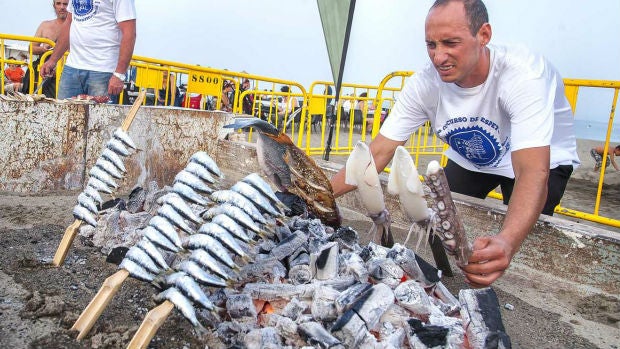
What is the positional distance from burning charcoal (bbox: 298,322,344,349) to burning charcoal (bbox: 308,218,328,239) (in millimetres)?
831

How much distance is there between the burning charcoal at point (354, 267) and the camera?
89.7 inches

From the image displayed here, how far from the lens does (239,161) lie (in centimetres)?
520

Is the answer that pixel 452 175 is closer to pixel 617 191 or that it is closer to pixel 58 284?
pixel 58 284

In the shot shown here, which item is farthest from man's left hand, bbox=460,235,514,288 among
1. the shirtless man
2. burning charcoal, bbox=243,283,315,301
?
the shirtless man

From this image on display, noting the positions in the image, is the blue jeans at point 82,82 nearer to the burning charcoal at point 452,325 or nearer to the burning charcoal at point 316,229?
the burning charcoal at point 316,229

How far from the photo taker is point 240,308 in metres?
A: 2.09

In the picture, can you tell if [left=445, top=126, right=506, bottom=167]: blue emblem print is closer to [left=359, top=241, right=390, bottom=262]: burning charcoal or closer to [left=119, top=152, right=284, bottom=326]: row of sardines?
[left=359, top=241, right=390, bottom=262]: burning charcoal

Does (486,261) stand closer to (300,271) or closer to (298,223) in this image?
(300,271)

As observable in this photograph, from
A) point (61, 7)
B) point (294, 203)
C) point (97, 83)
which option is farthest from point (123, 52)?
point (294, 203)

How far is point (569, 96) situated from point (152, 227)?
4.47 m

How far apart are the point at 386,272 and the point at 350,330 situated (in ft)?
1.64

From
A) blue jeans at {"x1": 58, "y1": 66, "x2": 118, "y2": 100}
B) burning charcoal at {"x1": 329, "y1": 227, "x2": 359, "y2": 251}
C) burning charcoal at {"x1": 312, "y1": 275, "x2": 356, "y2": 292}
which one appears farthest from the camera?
blue jeans at {"x1": 58, "y1": 66, "x2": 118, "y2": 100}

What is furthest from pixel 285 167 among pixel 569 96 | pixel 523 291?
pixel 569 96

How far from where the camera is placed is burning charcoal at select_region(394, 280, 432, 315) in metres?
2.12
